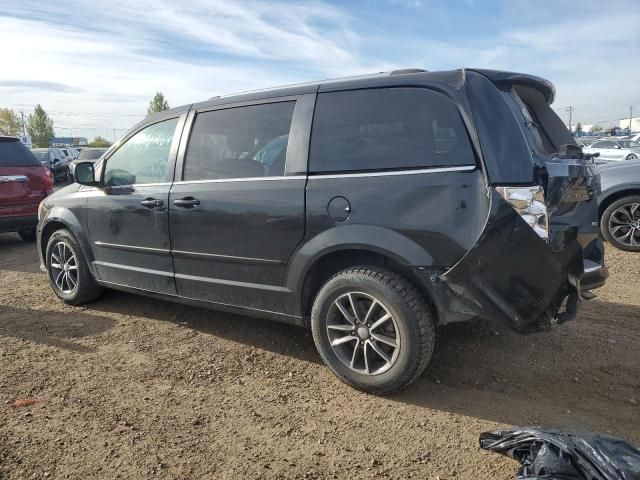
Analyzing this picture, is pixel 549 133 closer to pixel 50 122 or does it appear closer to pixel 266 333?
pixel 266 333

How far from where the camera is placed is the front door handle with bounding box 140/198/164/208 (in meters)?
3.95

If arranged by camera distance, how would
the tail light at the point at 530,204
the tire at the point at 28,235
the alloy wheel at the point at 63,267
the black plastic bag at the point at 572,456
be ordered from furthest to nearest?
1. the tire at the point at 28,235
2. the alloy wheel at the point at 63,267
3. the tail light at the point at 530,204
4. the black plastic bag at the point at 572,456

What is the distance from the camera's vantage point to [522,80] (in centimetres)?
318

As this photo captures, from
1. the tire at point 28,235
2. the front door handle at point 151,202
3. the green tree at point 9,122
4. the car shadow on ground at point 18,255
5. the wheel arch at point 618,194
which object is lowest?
the car shadow on ground at point 18,255

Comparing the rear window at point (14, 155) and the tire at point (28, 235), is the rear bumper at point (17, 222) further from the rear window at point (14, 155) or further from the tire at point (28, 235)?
the tire at point (28, 235)

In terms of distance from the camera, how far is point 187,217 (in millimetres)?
3783

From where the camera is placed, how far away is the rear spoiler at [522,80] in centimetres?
297

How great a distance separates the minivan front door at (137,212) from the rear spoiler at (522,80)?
2.35 metres

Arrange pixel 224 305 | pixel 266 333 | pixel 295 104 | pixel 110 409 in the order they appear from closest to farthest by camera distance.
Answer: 1. pixel 110 409
2. pixel 295 104
3. pixel 224 305
4. pixel 266 333

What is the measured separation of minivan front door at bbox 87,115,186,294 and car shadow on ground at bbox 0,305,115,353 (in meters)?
0.41

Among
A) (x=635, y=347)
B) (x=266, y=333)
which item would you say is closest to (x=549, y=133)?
(x=635, y=347)

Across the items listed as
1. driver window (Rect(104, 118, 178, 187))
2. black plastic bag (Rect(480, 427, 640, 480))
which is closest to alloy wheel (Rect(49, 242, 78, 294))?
driver window (Rect(104, 118, 178, 187))

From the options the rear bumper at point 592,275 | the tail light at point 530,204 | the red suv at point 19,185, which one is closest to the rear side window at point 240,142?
the tail light at point 530,204

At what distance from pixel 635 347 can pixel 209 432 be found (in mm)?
3123
